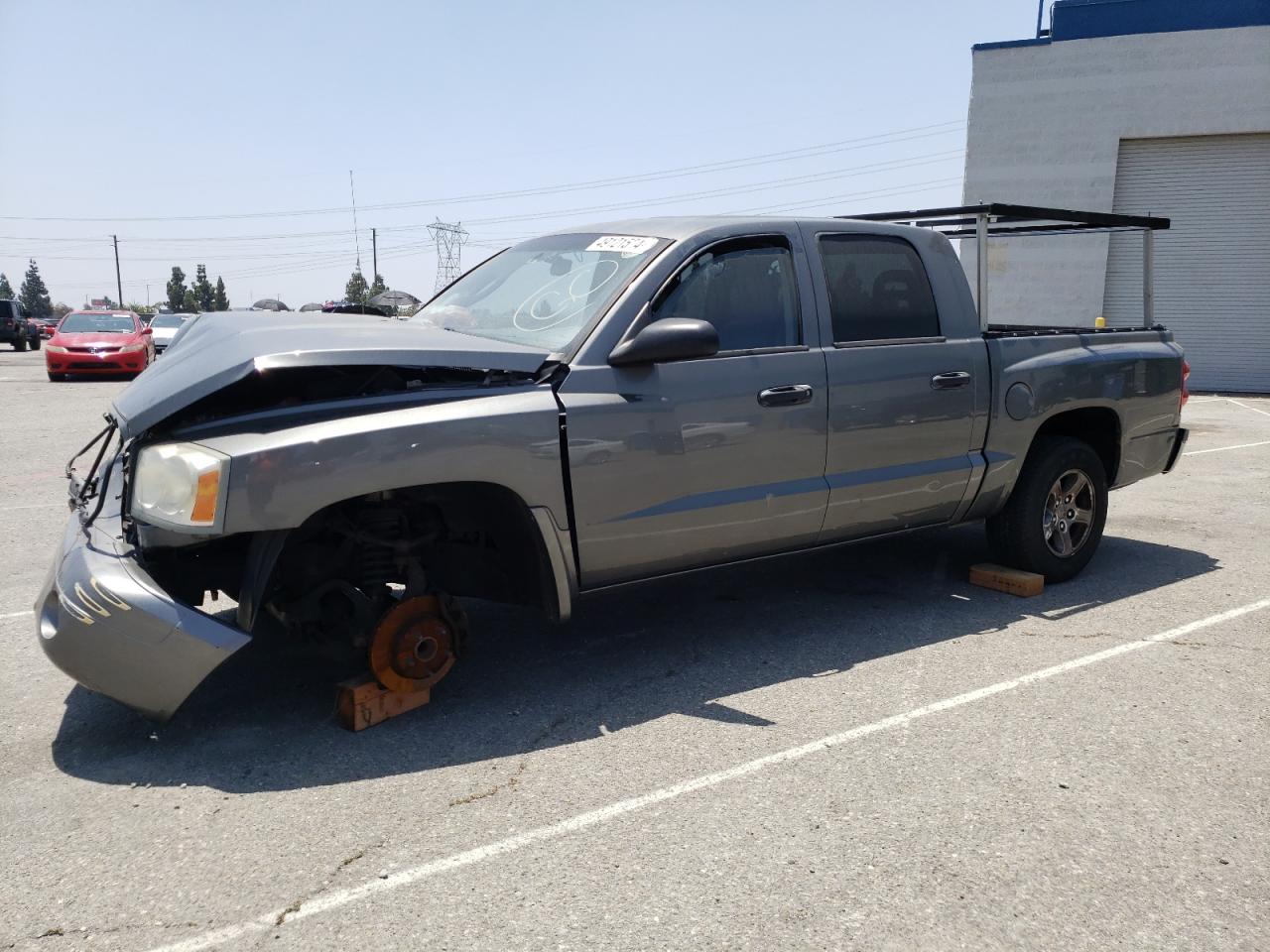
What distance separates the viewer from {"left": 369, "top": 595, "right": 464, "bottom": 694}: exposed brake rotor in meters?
→ 3.91

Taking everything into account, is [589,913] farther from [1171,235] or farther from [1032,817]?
[1171,235]

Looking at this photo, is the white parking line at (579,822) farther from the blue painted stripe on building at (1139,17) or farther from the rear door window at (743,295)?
Result: the blue painted stripe on building at (1139,17)

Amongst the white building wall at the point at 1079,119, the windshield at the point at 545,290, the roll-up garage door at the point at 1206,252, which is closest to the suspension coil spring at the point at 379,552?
the windshield at the point at 545,290

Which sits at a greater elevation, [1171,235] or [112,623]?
[1171,235]

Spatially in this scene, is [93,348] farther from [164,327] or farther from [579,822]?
[579,822]

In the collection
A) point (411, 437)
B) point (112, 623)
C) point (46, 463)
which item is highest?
point (411, 437)

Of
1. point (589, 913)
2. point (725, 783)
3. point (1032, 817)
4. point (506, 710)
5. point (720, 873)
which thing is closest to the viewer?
point (589, 913)

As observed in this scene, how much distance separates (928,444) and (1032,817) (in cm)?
220

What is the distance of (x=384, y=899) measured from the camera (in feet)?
9.17

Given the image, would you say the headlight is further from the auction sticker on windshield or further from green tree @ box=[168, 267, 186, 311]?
green tree @ box=[168, 267, 186, 311]

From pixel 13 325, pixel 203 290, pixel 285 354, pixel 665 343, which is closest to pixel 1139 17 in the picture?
pixel 665 343

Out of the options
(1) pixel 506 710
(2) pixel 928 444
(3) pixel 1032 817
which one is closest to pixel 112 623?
(1) pixel 506 710

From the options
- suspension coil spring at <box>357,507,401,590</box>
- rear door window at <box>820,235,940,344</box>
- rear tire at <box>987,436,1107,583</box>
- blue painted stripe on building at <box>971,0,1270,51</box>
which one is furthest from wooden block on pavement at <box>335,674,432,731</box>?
blue painted stripe on building at <box>971,0,1270,51</box>

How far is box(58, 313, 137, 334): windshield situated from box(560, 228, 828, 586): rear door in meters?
20.3
